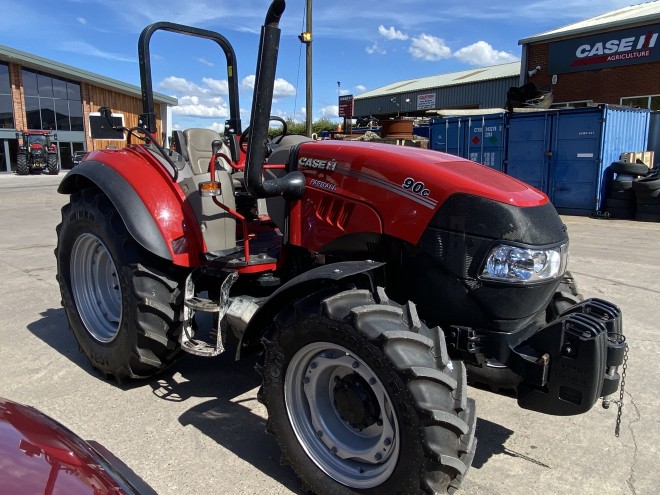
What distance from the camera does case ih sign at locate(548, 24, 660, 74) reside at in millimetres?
17141

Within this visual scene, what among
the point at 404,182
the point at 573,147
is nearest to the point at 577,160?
the point at 573,147

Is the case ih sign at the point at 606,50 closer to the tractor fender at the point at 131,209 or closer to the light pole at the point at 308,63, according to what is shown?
the light pole at the point at 308,63

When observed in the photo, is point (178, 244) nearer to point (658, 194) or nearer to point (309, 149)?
point (309, 149)

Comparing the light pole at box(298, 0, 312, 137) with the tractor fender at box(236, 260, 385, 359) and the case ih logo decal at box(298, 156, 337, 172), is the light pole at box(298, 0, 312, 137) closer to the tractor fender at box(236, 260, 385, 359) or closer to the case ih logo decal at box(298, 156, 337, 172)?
the case ih logo decal at box(298, 156, 337, 172)

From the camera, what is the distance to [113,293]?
409 cm

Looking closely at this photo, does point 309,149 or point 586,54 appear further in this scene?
point 586,54

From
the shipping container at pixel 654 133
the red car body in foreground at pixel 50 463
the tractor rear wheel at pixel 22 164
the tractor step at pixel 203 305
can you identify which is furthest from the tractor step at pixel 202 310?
the tractor rear wheel at pixel 22 164

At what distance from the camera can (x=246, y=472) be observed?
2725 millimetres

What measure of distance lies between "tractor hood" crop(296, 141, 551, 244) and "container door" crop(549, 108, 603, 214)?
11124 mm

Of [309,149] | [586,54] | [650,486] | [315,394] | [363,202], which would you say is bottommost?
[650,486]

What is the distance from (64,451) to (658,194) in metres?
12.9

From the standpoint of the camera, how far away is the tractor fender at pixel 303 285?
2.45 m

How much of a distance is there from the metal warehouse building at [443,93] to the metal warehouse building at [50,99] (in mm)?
15349

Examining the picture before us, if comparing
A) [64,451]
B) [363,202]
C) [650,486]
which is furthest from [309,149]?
[650,486]
